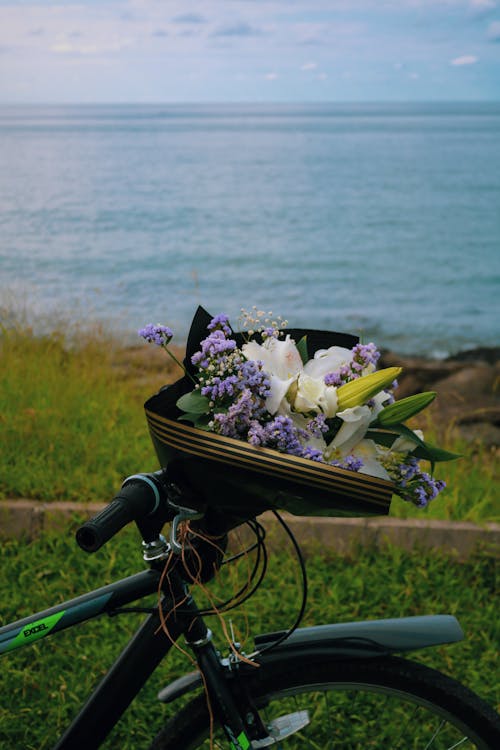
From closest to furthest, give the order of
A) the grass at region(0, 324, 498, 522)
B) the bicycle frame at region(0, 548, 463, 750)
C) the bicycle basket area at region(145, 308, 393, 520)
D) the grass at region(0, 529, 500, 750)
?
the bicycle basket area at region(145, 308, 393, 520)
the bicycle frame at region(0, 548, 463, 750)
the grass at region(0, 529, 500, 750)
the grass at region(0, 324, 498, 522)

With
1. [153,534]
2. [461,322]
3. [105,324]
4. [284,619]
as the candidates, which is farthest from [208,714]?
[461,322]

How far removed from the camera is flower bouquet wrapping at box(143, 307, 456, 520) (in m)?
1.23

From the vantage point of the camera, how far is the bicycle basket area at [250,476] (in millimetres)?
1213

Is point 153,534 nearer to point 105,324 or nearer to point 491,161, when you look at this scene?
point 105,324

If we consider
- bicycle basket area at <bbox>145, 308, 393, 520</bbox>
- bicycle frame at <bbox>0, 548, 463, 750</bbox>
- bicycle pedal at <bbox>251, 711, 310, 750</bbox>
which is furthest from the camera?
bicycle pedal at <bbox>251, 711, 310, 750</bbox>

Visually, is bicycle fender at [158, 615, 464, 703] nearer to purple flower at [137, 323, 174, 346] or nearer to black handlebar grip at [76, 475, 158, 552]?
black handlebar grip at [76, 475, 158, 552]

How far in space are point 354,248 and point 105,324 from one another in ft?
74.3

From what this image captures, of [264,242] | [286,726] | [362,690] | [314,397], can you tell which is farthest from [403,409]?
[264,242]

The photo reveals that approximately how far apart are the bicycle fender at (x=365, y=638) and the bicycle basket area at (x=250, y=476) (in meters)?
0.40

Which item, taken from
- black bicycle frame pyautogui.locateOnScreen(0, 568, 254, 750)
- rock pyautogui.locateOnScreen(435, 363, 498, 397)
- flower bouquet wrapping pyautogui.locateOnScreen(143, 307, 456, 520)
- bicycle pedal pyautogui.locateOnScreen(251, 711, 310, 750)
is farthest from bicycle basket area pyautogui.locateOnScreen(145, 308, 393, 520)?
rock pyautogui.locateOnScreen(435, 363, 498, 397)

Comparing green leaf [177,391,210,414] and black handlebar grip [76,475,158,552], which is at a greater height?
green leaf [177,391,210,414]

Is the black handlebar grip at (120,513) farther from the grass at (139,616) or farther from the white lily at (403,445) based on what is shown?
the grass at (139,616)

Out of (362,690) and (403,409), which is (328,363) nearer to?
(403,409)

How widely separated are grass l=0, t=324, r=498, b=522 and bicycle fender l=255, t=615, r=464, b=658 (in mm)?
2121
